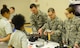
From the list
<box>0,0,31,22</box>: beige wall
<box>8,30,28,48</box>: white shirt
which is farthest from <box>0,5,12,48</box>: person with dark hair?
<box>0,0,31,22</box>: beige wall

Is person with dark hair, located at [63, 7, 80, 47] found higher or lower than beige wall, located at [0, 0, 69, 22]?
lower

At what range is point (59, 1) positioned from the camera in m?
6.38

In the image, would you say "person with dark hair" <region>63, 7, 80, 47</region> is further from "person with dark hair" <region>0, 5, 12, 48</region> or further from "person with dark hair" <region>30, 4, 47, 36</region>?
"person with dark hair" <region>30, 4, 47, 36</region>

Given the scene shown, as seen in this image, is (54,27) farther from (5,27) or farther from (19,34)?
(19,34)

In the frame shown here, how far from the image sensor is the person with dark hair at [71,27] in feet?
11.4

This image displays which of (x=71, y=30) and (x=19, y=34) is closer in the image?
(x=19, y=34)

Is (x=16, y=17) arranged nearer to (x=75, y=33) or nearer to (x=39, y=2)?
(x=75, y=33)

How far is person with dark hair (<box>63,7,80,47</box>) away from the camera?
3.47 m

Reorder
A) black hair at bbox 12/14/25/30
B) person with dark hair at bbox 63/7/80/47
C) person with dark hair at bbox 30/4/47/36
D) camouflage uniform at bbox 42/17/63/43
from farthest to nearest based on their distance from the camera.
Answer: person with dark hair at bbox 30/4/47/36 < camouflage uniform at bbox 42/17/63/43 < person with dark hair at bbox 63/7/80/47 < black hair at bbox 12/14/25/30

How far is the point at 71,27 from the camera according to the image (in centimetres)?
354

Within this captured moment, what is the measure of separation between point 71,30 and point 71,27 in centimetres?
6

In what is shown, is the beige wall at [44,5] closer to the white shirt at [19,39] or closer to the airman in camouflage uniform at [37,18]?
the airman in camouflage uniform at [37,18]

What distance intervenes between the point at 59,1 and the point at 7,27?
347 centimetres

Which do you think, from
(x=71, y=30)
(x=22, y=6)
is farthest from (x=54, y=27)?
(x=22, y=6)
